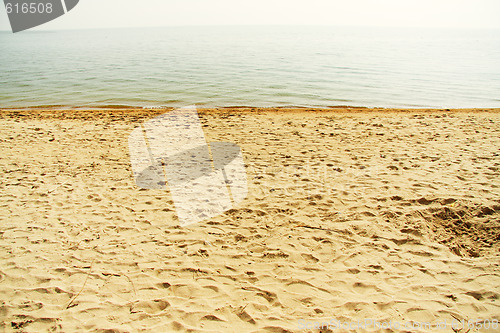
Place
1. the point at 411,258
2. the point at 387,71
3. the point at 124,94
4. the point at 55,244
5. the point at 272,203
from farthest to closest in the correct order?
the point at 387,71 < the point at 124,94 < the point at 272,203 < the point at 55,244 < the point at 411,258

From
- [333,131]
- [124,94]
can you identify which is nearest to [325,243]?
[333,131]

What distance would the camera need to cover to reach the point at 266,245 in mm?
4090

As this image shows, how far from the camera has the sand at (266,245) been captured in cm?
305

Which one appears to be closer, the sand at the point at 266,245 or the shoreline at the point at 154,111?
the sand at the point at 266,245

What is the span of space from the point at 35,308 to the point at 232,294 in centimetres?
201

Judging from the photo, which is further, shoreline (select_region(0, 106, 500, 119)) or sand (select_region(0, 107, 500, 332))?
shoreline (select_region(0, 106, 500, 119))

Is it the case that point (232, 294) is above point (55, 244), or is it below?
below

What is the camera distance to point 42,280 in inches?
135

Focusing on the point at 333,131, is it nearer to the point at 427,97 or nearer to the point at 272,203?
the point at 272,203

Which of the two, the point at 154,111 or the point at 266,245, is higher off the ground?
the point at 154,111

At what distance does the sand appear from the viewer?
3053mm

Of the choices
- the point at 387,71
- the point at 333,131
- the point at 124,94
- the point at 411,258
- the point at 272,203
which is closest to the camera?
the point at 411,258

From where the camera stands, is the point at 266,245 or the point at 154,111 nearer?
the point at 266,245

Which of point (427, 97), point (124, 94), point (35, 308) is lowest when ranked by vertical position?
point (427, 97)
